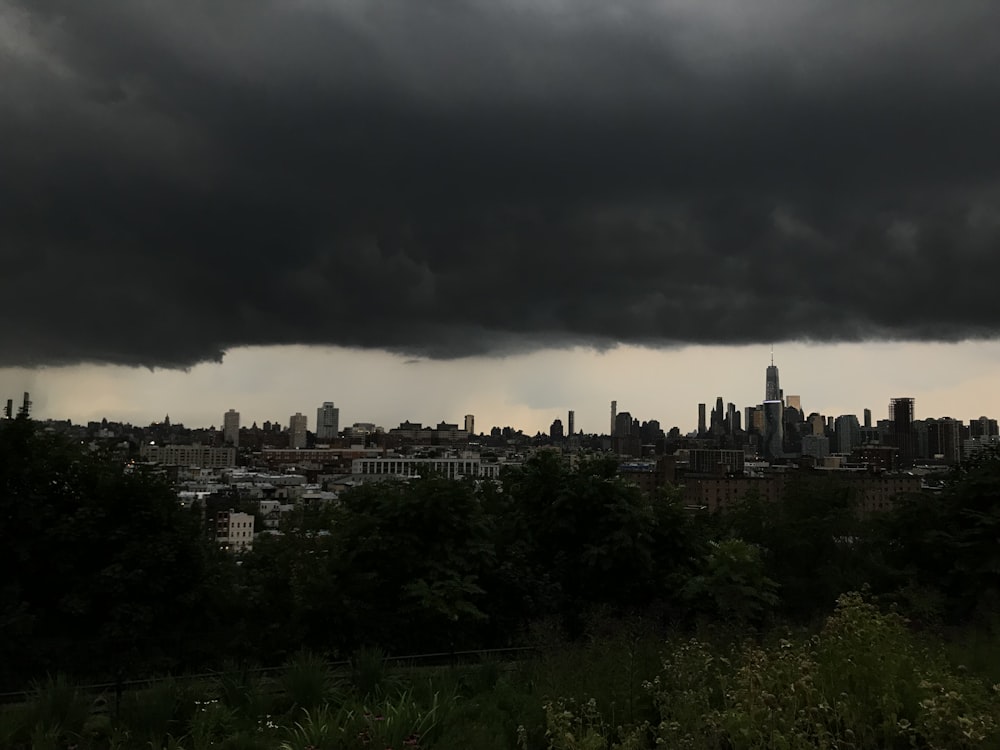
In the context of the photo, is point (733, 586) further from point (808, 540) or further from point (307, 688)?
point (307, 688)

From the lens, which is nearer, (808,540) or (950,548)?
(950,548)

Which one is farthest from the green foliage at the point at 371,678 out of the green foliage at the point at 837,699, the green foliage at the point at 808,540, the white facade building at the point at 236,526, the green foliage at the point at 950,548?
the white facade building at the point at 236,526

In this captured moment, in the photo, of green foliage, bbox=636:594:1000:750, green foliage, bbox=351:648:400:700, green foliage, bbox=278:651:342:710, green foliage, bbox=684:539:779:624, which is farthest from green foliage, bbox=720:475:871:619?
green foliage, bbox=278:651:342:710

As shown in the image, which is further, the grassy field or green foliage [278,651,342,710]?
green foliage [278,651,342,710]

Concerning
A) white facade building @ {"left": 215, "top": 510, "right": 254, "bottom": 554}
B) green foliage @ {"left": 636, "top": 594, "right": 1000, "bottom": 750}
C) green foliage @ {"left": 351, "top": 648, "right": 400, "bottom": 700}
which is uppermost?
green foliage @ {"left": 636, "top": 594, "right": 1000, "bottom": 750}

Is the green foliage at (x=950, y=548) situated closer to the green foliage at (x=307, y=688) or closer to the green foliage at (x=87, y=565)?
the green foliage at (x=307, y=688)

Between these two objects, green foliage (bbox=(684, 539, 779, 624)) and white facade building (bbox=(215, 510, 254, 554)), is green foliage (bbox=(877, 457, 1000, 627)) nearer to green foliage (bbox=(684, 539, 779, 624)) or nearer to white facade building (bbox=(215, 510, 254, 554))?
green foliage (bbox=(684, 539, 779, 624))

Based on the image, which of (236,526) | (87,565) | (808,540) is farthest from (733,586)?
(236,526)

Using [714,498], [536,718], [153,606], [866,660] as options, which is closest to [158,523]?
[153,606]

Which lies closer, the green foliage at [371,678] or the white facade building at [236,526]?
the green foliage at [371,678]

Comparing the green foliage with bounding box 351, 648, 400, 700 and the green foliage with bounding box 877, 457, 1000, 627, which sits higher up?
the green foliage with bounding box 877, 457, 1000, 627

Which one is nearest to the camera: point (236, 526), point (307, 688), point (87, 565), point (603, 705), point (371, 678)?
point (603, 705)

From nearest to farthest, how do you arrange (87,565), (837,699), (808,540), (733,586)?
1. (837,699)
2. (87,565)
3. (733,586)
4. (808,540)
